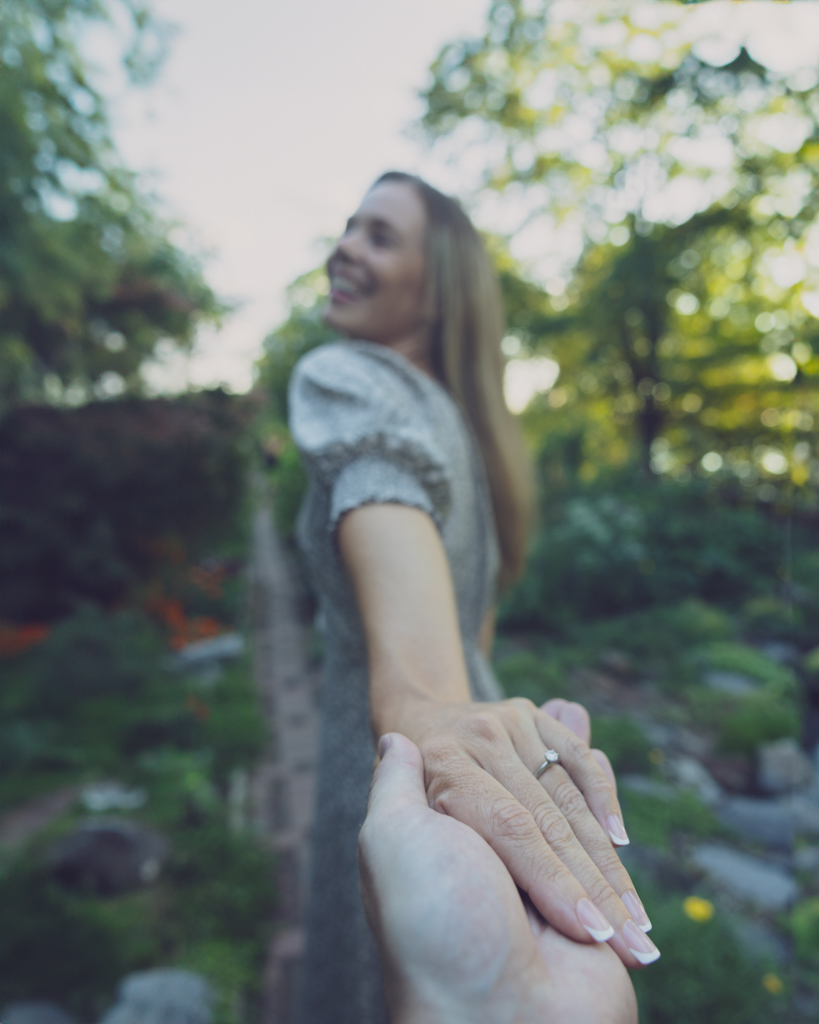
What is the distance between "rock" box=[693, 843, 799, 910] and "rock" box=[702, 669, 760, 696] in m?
1.65

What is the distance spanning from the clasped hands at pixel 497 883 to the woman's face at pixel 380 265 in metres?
0.81

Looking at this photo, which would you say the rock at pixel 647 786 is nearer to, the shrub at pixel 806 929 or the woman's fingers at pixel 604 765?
the shrub at pixel 806 929

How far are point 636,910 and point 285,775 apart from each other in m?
3.71

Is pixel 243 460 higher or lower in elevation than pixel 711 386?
lower

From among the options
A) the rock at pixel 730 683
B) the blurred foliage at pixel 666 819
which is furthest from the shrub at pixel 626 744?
the rock at pixel 730 683

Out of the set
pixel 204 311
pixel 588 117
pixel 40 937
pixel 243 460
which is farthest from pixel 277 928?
pixel 588 117

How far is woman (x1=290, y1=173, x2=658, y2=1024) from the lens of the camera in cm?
49

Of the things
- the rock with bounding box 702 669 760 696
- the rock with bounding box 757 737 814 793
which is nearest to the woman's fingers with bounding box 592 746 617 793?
the rock with bounding box 757 737 814 793

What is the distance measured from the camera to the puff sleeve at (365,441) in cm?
79

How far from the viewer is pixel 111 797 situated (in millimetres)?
3078

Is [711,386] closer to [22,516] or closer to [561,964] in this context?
[22,516]

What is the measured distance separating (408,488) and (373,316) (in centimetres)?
47

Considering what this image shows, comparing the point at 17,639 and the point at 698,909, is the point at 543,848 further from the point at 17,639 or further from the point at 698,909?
the point at 17,639

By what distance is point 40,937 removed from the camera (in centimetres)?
210
